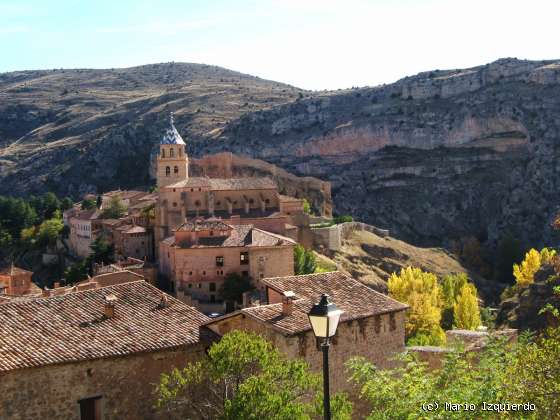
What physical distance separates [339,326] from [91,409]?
236 inches

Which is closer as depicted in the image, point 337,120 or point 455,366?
point 455,366

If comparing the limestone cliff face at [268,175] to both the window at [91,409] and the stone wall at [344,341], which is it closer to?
the stone wall at [344,341]

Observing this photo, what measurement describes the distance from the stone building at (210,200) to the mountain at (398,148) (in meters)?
42.0

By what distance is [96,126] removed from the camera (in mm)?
140000

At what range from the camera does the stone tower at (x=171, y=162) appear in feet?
188

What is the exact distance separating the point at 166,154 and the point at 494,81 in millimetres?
65977

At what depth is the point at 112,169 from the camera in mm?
120062

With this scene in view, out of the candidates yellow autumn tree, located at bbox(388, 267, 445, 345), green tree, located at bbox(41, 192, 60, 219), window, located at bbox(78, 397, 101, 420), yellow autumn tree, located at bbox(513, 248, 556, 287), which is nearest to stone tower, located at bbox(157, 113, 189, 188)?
yellow autumn tree, located at bbox(388, 267, 445, 345)

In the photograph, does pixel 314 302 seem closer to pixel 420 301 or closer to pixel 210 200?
pixel 420 301

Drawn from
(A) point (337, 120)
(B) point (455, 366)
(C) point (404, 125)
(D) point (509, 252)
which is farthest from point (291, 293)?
(A) point (337, 120)

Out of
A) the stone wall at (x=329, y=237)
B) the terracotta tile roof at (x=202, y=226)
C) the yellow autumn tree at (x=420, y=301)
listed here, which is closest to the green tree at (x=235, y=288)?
the terracotta tile roof at (x=202, y=226)

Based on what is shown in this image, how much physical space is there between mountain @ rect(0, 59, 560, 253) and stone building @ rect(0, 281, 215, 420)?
7582 cm

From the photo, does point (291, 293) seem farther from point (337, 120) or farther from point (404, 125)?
point (337, 120)

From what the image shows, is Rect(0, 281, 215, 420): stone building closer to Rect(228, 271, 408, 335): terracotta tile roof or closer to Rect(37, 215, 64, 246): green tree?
Rect(228, 271, 408, 335): terracotta tile roof
